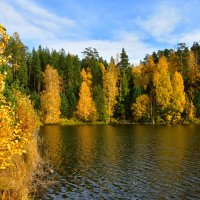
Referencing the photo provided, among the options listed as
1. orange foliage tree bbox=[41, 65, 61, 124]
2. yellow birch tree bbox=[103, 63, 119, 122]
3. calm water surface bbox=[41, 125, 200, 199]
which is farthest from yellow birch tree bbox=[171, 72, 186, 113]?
calm water surface bbox=[41, 125, 200, 199]

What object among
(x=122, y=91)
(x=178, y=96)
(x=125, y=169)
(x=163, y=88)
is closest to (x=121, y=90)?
(x=122, y=91)

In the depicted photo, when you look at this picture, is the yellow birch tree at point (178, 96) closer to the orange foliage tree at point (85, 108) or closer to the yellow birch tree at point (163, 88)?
the yellow birch tree at point (163, 88)

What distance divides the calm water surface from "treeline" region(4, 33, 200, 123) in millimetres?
43867

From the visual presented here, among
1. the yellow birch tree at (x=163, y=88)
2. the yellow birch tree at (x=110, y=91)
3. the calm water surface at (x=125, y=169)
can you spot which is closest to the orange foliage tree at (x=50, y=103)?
the yellow birch tree at (x=110, y=91)

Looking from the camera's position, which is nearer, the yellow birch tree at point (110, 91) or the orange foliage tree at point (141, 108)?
the orange foliage tree at point (141, 108)

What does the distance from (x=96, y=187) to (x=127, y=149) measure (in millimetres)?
18363

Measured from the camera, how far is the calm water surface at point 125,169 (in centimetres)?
2323

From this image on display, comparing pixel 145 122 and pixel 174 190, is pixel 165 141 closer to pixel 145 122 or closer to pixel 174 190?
pixel 174 190

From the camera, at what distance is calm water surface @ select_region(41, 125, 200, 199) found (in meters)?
23.2

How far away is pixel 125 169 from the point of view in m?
30.9

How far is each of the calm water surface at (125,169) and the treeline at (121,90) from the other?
4387 centimetres

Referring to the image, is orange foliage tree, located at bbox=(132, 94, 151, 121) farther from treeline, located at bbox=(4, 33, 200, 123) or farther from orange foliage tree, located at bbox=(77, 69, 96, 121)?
orange foliage tree, located at bbox=(77, 69, 96, 121)

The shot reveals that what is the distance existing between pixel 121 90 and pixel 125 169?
7197cm

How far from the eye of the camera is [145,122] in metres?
93.4
